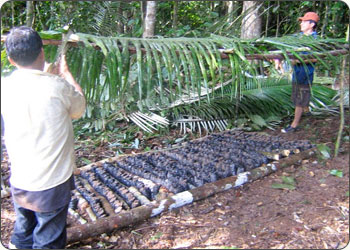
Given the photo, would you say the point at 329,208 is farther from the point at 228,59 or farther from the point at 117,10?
the point at 117,10

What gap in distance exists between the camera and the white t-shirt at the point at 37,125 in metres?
1.70

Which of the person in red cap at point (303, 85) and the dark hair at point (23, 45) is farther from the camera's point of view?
the person in red cap at point (303, 85)

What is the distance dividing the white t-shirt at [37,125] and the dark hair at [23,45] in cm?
7

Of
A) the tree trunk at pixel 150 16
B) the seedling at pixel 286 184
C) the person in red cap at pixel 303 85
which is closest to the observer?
the seedling at pixel 286 184

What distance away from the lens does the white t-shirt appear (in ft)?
5.58

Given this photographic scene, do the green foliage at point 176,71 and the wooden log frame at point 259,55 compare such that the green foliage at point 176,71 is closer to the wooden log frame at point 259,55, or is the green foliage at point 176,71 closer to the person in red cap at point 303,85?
the wooden log frame at point 259,55

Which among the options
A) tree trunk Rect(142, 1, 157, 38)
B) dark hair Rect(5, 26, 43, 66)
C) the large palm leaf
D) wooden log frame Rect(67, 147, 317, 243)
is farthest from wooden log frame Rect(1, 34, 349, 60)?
tree trunk Rect(142, 1, 157, 38)

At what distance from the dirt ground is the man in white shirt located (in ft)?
1.86

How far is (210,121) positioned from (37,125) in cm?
318

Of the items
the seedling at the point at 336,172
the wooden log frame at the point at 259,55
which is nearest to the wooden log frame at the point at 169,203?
the seedling at the point at 336,172

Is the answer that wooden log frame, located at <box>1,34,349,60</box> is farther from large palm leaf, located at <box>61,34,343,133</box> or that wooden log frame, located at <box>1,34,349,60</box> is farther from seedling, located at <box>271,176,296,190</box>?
seedling, located at <box>271,176,296,190</box>

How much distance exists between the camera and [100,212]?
8.17 feet

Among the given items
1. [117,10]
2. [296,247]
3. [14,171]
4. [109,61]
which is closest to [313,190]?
[296,247]

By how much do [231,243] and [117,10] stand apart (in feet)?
13.6
